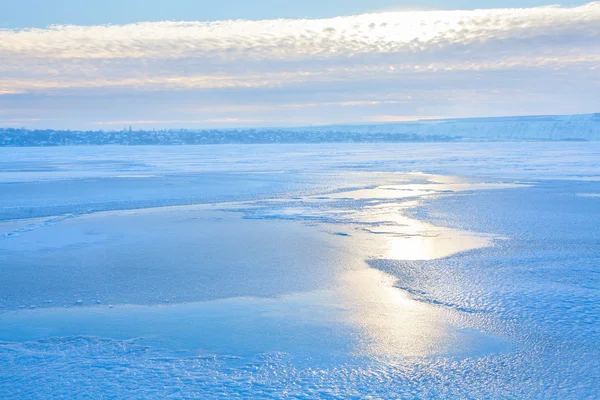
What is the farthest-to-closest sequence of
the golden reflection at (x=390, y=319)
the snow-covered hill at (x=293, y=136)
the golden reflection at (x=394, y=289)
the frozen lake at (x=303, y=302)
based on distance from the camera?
the snow-covered hill at (x=293, y=136) → the golden reflection at (x=394, y=289) → the golden reflection at (x=390, y=319) → the frozen lake at (x=303, y=302)

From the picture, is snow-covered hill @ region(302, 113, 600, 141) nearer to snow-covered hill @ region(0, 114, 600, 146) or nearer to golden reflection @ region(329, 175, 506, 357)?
snow-covered hill @ region(0, 114, 600, 146)

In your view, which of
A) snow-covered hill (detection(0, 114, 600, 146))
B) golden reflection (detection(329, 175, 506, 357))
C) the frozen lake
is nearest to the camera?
the frozen lake

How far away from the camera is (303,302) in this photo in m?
5.07

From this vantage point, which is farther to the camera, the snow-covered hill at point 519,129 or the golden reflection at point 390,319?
the snow-covered hill at point 519,129

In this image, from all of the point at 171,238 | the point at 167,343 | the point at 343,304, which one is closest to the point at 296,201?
the point at 171,238

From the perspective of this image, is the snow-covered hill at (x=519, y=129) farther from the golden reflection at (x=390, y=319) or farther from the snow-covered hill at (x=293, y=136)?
the golden reflection at (x=390, y=319)

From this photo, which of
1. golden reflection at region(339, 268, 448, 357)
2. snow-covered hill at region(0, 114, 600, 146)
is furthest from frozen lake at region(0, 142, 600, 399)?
snow-covered hill at region(0, 114, 600, 146)

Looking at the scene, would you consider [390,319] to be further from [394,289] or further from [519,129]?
[519,129]

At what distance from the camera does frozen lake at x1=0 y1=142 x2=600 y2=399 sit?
11.7ft

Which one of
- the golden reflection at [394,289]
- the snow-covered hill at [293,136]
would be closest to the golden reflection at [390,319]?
the golden reflection at [394,289]

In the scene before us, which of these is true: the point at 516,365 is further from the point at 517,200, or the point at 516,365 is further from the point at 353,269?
the point at 517,200

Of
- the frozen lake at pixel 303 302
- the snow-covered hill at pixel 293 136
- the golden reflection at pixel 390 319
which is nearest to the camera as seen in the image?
the frozen lake at pixel 303 302

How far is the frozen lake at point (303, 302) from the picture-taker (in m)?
3.58

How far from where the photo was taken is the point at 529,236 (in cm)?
773
